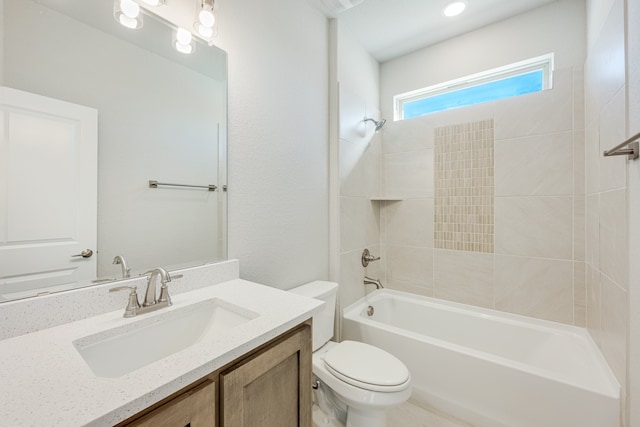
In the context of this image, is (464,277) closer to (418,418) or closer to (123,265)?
(418,418)

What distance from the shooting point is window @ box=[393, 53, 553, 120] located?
6.53ft

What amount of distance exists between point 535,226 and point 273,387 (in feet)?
6.78

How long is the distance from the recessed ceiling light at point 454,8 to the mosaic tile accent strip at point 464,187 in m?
0.80

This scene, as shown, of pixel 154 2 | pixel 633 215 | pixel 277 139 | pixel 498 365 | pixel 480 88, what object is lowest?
pixel 498 365

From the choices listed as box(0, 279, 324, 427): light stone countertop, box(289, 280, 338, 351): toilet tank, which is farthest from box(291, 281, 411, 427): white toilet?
box(0, 279, 324, 427): light stone countertop

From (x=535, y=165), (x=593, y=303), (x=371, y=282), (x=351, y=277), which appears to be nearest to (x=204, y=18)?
(x=351, y=277)

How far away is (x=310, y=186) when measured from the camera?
1.82 m

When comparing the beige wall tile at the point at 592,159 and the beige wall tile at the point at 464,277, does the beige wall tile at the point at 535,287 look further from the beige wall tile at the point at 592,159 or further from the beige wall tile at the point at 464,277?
the beige wall tile at the point at 592,159

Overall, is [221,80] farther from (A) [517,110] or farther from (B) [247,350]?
(A) [517,110]

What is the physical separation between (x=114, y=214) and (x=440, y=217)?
222 cm

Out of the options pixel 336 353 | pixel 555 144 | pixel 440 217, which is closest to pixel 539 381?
pixel 336 353

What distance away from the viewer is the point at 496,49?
2074 millimetres

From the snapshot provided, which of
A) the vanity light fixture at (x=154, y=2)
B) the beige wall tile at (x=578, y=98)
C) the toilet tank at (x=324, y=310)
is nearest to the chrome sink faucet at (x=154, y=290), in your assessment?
the toilet tank at (x=324, y=310)

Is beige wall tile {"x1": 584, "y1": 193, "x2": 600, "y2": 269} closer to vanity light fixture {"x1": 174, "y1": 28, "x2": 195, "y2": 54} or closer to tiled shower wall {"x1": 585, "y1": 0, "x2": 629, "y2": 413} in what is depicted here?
tiled shower wall {"x1": 585, "y1": 0, "x2": 629, "y2": 413}
